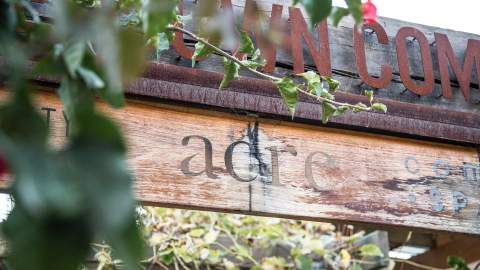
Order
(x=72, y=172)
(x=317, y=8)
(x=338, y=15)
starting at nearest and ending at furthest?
1. (x=72, y=172)
2. (x=317, y=8)
3. (x=338, y=15)

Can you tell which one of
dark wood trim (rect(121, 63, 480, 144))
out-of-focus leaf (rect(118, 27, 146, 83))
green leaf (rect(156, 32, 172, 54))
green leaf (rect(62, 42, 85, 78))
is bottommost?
out-of-focus leaf (rect(118, 27, 146, 83))

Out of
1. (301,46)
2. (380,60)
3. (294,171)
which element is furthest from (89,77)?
(380,60)

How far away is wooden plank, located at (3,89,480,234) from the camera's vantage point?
136 cm

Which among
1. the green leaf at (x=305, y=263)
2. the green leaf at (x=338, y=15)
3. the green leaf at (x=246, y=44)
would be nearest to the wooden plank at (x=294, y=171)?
the green leaf at (x=246, y=44)

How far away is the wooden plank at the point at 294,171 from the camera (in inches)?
53.6

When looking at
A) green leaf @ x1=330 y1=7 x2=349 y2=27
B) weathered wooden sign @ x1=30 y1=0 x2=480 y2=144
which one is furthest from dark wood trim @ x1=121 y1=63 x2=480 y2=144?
green leaf @ x1=330 y1=7 x2=349 y2=27

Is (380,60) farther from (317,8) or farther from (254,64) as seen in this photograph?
(317,8)

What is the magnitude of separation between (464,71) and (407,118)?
0.89 ft

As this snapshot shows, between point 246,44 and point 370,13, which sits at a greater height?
point 370,13

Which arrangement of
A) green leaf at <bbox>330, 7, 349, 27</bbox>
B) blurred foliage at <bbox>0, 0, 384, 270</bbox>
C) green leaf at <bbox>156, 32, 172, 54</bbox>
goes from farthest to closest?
green leaf at <bbox>156, 32, 172, 54</bbox> → green leaf at <bbox>330, 7, 349, 27</bbox> → blurred foliage at <bbox>0, 0, 384, 270</bbox>

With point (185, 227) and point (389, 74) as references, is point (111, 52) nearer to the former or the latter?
point (389, 74)

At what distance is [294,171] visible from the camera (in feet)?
4.76

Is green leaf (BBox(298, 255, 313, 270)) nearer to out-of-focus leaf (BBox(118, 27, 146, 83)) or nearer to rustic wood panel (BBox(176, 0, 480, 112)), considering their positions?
rustic wood panel (BBox(176, 0, 480, 112))

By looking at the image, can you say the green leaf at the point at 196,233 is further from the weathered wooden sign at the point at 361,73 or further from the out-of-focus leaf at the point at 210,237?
the weathered wooden sign at the point at 361,73
